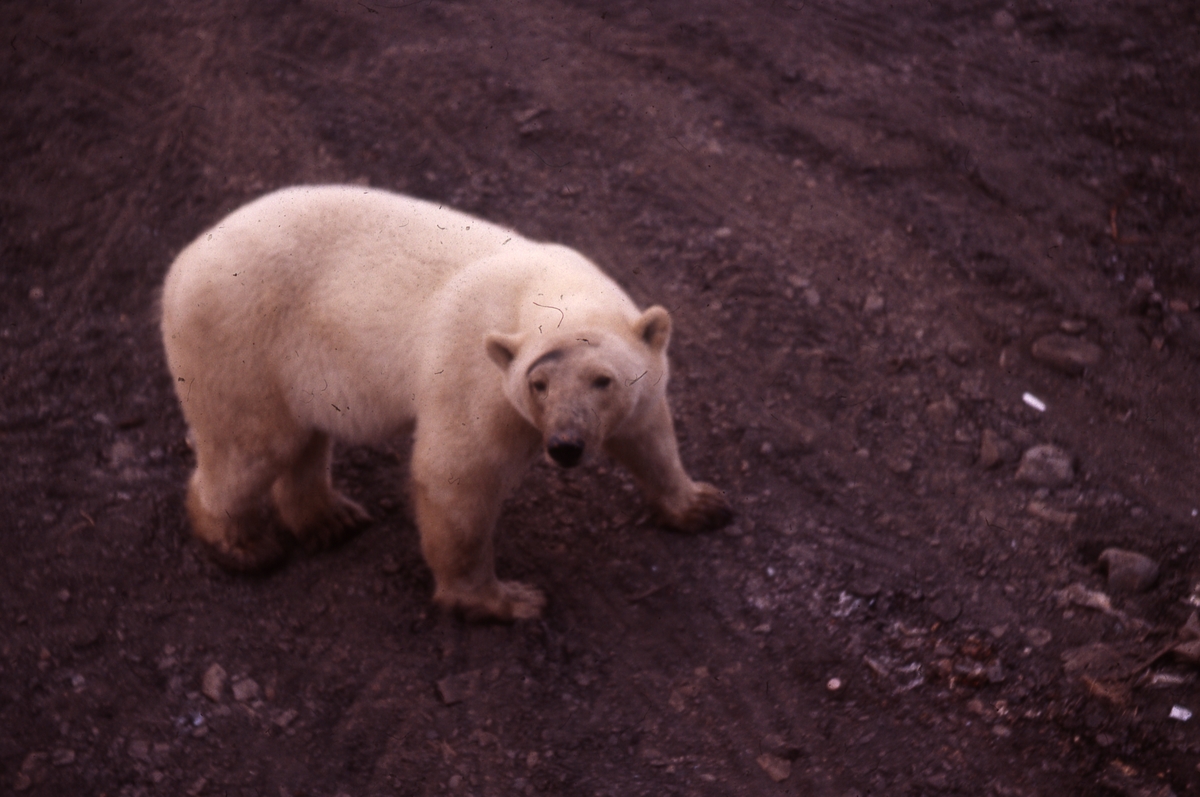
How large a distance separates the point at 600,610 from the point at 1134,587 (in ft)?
7.42

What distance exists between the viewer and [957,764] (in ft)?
12.1

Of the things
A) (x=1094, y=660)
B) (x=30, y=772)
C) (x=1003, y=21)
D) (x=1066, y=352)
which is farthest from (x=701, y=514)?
(x=1003, y=21)

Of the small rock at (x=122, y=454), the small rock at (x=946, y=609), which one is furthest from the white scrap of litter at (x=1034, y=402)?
the small rock at (x=122, y=454)

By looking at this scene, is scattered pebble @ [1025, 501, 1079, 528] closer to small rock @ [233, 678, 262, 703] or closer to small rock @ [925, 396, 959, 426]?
small rock @ [925, 396, 959, 426]

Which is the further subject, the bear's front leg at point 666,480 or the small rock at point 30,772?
the bear's front leg at point 666,480

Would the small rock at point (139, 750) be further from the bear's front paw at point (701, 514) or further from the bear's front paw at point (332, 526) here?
the bear's front paw at point (701, 514)

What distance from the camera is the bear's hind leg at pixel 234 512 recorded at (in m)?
4.24

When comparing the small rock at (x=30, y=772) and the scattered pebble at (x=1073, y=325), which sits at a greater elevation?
the scattered pebble at (x=1073, y=325)

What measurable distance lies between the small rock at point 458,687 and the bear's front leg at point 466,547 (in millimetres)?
259

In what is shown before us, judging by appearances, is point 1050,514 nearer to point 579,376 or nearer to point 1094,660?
point 1094,660

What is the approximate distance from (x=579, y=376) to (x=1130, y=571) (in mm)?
2626

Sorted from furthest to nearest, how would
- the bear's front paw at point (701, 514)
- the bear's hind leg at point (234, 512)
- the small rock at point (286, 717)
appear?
1. the bear's front paw at point (701, 514)
2. the bear's hind leg at point (234, 512)
3. the small rock at point (286, 717)

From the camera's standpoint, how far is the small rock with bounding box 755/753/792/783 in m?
3.73

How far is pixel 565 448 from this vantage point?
316 cm
